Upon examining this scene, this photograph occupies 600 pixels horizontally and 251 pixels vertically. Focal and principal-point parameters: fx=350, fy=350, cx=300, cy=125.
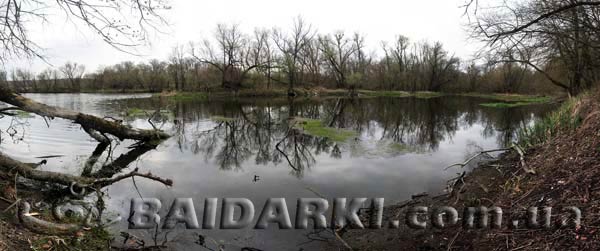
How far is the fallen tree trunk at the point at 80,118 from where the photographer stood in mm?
8492

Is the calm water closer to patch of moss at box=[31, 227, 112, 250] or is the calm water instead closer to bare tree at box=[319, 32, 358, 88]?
patch of moss at box=[31, 227, 112, 250]

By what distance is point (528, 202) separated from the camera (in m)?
5.10

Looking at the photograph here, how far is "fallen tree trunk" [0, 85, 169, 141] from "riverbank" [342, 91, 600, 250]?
8541mm

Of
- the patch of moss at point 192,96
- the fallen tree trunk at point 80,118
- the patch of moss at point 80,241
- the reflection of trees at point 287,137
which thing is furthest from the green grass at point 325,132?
Result: the patch of moss at point 192,96

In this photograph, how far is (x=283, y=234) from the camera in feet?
19.3

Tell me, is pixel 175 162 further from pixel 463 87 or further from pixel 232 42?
pixel 463 87

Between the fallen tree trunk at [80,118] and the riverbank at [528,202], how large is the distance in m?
8.54

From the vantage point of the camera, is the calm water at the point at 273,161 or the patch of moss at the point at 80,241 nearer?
the patch of moss at the point at 80,241

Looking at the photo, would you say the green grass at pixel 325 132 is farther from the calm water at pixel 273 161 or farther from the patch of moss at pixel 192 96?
the patch of moss at pixel 192 96

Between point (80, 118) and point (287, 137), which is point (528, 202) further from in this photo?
point (287, 137)

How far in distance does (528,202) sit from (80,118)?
11749mm

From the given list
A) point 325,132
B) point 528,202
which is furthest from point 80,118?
point 528,202

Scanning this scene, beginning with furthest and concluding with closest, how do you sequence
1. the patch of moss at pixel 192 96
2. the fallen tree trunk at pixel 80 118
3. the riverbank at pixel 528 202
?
the patch of moss at pixel 192 96
the fallen tree trunk at pixel 80 118
the riverbank at pixel 528 202

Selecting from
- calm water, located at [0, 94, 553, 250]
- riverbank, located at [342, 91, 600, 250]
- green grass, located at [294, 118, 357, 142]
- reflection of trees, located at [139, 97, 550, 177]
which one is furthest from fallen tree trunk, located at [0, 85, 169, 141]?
riverbank, located at [342, 91, 600, 250]
